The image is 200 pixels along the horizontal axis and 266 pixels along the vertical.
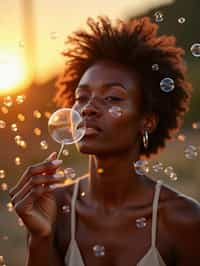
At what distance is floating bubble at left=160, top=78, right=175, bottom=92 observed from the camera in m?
3.76

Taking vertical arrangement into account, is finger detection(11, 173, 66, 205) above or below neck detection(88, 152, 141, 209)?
above

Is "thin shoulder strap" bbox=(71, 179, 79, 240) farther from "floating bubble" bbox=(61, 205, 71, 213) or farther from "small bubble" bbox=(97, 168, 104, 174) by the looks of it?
"small bubble" bbox=(97, 168, 104, 174)

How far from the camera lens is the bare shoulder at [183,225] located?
360cm

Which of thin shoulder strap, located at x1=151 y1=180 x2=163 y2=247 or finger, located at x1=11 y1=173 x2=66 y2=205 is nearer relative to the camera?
finger, located at x1=11 y1=173 x2=66 y2=205

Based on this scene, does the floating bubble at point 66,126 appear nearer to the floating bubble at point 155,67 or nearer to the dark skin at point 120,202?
the dark skin at point 120,202

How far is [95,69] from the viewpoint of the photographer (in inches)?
143

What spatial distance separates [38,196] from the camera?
325 centimetres

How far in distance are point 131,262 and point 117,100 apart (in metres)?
0.64

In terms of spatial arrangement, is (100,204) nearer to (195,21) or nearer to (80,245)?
(80,245)

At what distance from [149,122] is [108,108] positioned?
0.37 metres

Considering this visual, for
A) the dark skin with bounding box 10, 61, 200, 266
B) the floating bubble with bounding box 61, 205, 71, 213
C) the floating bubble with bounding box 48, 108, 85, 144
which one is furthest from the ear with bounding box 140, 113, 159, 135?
the floating bubble with bounding box 61, 205, 71, 213

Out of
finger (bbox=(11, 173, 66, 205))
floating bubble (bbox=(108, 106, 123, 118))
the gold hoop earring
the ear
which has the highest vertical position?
floating bubble (bbox=(108, 106, 123, 118))

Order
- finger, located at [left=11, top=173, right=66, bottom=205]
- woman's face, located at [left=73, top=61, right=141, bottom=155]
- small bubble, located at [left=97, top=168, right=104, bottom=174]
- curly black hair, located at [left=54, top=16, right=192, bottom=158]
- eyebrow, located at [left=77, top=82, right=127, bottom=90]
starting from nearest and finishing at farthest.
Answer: finger, located at [left=11, top=173, right=66, bottom=205] → woman's face, located at [left=73, top=61, right=141, bottom=155] → eyebrow, located at [left=77, top=82, right=127, bottom=90] → small bubble, located at [left=97, top=168, right=104, bottom=174] → curly black hair, located at [left=54, top=16, right=192, bottom=158]

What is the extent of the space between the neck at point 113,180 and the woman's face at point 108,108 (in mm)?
75
